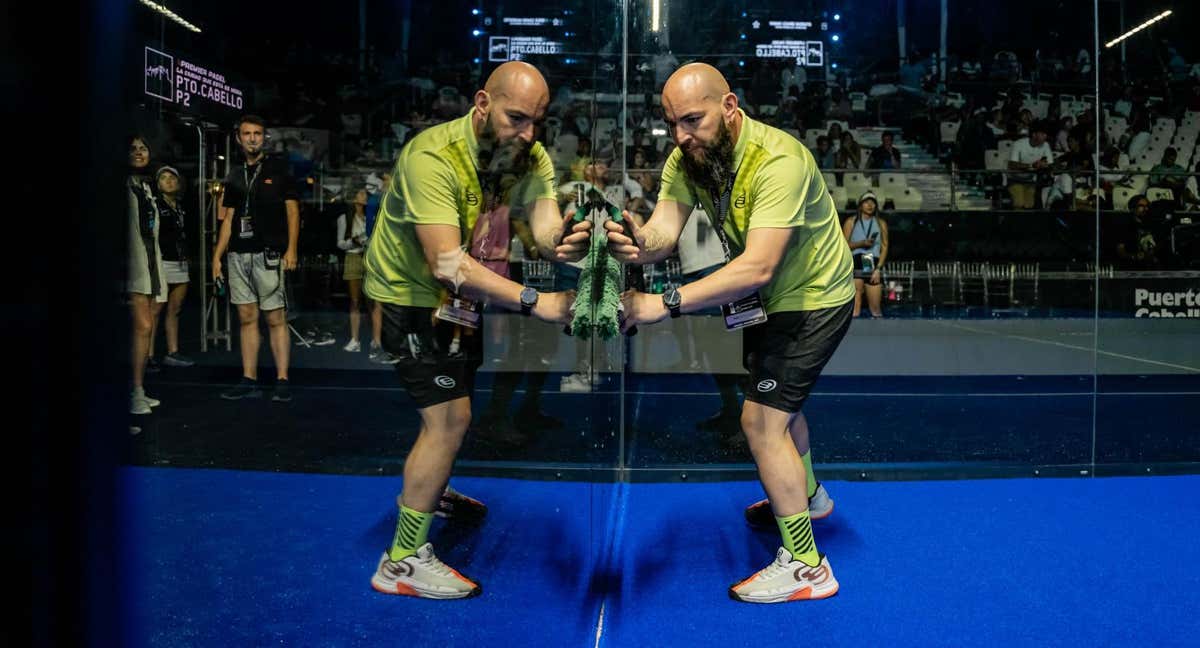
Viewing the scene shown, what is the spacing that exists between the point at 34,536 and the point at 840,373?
506 cm

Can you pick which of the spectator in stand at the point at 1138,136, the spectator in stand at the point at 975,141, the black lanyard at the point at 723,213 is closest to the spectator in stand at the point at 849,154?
the spectator in stand at the point at 975,141

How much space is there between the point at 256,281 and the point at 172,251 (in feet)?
0.85

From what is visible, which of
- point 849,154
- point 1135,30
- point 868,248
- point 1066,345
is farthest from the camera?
point 1066,345

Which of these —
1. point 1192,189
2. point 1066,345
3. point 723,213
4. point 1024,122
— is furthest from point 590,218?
point 1192,189

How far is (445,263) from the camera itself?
4.31 ft

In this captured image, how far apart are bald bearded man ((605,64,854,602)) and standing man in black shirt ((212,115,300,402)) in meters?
0.96

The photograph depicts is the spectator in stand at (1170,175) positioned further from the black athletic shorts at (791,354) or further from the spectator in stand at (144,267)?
the spectator in stand at (144,267)

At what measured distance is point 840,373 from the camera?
5215 mm

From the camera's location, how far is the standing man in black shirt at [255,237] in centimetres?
114

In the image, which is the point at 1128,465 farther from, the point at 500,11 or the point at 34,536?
the point at 34,536

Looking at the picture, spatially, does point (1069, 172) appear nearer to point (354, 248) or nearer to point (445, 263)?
point (445, 263)

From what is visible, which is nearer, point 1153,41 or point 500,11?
Answer: point 500,11

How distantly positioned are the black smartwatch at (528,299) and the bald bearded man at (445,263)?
53 mm

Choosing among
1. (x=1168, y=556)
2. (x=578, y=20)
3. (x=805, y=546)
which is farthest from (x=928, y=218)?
(x=578, y=20)
